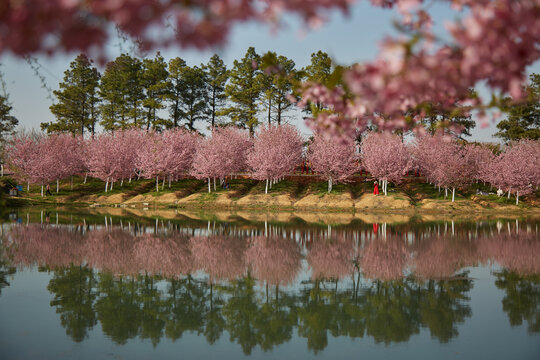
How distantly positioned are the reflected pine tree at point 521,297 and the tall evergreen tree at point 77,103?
6926 centimetres

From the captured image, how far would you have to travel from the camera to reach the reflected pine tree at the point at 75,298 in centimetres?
1131

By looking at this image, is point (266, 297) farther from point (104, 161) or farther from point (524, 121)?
point (524, 121)

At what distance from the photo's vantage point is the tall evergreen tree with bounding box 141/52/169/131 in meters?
74.1

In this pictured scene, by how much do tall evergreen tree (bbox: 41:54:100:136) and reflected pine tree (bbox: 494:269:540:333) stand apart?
227 feet

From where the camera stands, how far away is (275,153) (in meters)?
57.0

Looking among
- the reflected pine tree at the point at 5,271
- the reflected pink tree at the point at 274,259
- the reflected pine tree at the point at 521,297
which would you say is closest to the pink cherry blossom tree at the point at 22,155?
the reflected pine tree at the point at 5,271

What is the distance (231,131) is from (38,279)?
51.7 metres

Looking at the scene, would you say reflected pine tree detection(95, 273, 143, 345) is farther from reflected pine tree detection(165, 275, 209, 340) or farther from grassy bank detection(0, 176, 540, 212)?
grassy bank detection(0, 176, 540, 212)

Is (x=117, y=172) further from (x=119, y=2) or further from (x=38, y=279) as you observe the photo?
(x=119, y=2)

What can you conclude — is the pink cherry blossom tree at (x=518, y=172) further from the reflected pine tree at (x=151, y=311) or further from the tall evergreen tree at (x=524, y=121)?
the reflected pine tree at (x=151, y=311)

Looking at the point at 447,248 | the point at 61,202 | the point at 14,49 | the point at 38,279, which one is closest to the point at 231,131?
→ the point at 61,202

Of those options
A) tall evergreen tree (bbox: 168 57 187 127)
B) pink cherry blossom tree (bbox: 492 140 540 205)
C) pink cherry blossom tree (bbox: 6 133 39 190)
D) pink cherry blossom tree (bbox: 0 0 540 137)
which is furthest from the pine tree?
pink cherry blossom tree (bbox: 0 0 540 137)

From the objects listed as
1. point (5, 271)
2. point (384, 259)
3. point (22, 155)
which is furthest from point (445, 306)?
point (22, 155)

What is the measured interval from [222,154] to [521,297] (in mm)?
47670
